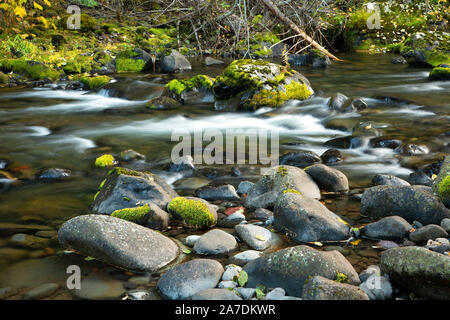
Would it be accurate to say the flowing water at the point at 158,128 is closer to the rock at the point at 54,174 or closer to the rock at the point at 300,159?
the rock at the point at 54,174

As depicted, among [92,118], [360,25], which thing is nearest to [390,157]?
[92,118]

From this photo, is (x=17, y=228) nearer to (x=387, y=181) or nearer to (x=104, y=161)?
(x=104, y=161)

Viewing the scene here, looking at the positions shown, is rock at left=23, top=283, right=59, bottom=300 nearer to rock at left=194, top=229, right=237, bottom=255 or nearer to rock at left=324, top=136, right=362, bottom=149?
rock at left=194, top=229, right=237, bottom=255

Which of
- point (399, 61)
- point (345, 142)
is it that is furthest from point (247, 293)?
point (399, 61)

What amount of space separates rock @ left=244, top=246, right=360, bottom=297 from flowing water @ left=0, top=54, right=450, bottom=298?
443 mm

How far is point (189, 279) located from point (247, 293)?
402mm

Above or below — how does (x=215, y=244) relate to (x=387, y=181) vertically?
below

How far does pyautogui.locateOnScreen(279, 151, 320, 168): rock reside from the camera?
5684mm

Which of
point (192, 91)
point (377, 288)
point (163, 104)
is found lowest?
point (377, 288)

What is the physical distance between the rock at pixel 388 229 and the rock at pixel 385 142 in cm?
295

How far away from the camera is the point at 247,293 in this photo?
284cm

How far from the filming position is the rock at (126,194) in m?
4.17

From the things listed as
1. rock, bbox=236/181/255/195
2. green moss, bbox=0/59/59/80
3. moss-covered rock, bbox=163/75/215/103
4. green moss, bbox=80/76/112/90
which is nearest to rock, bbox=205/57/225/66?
green moss, bbox=80/76/112/90

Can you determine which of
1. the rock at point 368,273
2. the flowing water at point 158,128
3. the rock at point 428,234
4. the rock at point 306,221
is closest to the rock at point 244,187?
the flowing water at point 158,128
